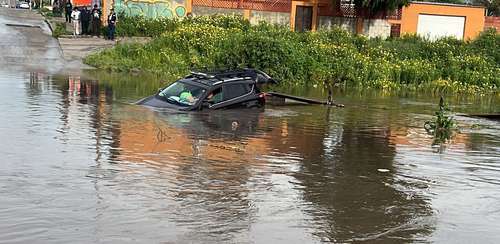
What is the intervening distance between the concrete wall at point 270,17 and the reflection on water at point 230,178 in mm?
22652

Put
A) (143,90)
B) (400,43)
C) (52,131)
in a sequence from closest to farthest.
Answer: (52,131) < (143,90) < (400,43)

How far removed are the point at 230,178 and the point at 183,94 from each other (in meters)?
8.69

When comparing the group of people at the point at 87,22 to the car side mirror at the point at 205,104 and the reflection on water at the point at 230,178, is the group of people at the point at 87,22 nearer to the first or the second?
the reflection on water at the point at 230,178

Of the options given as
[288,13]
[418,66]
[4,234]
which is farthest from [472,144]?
[288,13]

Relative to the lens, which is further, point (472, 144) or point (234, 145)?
point (472, 144)

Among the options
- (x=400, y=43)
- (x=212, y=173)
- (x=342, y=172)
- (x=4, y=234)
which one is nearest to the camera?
(x=4, y=234)

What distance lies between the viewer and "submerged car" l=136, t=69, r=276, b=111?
20.2m

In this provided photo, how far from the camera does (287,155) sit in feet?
48.5

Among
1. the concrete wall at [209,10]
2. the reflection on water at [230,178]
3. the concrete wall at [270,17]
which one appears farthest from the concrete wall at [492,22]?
the reflection on water at [230,178]

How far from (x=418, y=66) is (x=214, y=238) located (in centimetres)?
3168

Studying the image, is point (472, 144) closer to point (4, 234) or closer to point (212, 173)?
point (212, 173)

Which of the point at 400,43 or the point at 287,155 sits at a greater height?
the point at 400,43

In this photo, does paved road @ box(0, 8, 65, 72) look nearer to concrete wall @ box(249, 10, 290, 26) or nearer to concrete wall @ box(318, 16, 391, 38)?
concrete wall @ box(249, 10, 290, 26)

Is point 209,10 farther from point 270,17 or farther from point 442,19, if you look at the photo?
point 442,19
